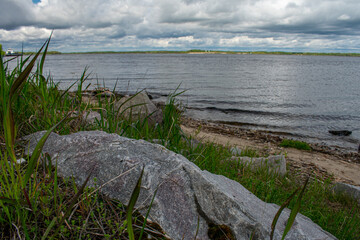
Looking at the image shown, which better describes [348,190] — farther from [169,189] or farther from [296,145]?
[296,145]

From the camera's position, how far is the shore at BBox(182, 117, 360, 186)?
24.5 feet

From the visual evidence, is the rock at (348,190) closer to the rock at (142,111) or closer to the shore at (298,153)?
the shore at (298,153)

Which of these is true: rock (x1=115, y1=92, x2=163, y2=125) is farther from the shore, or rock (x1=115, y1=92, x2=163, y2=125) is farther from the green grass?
the green grass

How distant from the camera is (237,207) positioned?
6.25ft

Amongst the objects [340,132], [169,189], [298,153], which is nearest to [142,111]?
[298,153]

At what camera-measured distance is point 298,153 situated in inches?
380

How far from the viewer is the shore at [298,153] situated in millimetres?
7453

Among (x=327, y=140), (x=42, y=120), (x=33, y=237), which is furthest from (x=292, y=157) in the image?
(x=33, y=237)

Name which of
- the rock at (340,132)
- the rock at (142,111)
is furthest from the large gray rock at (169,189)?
the rock at (340,132)

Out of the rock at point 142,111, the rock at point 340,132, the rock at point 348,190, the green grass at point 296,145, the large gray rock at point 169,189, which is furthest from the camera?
the rock at point 340,132

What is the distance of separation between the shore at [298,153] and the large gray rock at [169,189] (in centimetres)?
337

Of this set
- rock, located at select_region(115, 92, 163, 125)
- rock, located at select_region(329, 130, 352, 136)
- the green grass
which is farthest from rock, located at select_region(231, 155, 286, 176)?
rock, located at select_region(329, 130, 352, 136)

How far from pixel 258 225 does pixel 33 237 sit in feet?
4.82

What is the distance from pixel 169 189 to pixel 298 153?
9.05 meters
